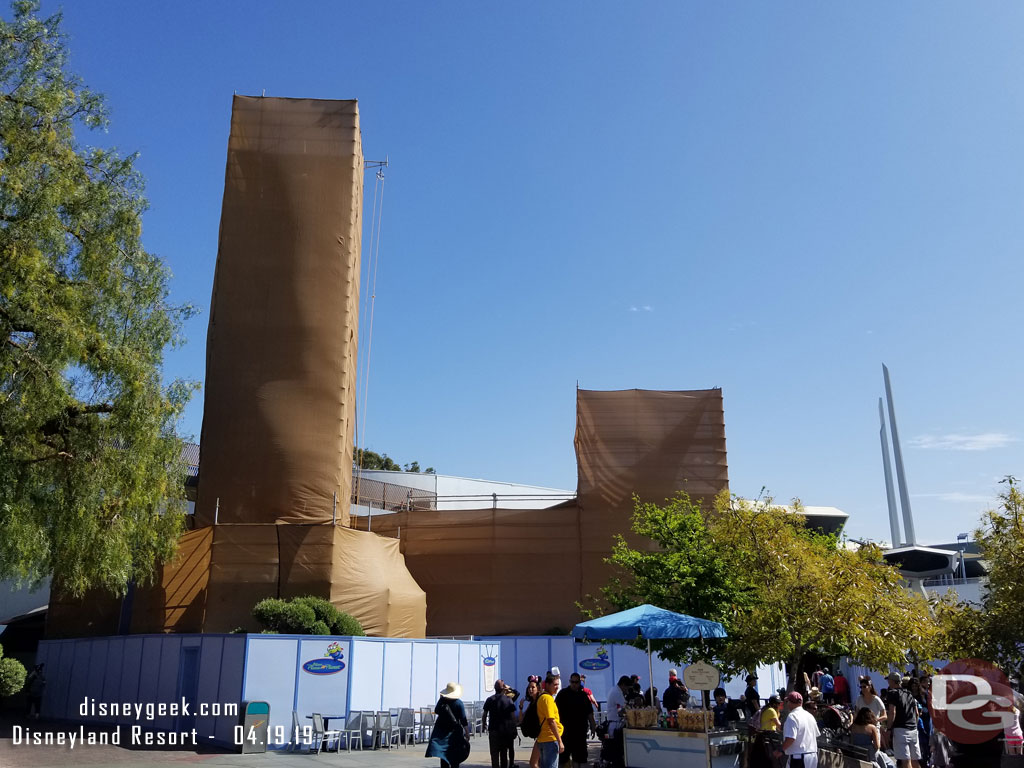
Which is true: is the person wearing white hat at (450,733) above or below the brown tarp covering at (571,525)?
below

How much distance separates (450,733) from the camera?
406 inches

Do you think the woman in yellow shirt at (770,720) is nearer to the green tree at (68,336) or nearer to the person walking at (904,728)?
the person walking at (904,728)

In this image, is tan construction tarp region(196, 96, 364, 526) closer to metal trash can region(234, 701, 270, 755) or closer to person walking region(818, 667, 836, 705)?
metal trash can region(234, 701, 270, 755)

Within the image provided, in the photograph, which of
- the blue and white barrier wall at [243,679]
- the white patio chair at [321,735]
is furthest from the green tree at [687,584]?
the white patio chair at [321,735]

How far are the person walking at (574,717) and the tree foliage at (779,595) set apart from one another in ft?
14.8

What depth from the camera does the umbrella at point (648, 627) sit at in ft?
44.0

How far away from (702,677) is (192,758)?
29.8 feet

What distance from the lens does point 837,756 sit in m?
11.0

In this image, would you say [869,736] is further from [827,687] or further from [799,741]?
[827,687]

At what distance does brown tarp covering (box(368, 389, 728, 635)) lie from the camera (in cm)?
3047

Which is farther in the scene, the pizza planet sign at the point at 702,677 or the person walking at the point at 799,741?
the pizza planet sign at the point at 702,677

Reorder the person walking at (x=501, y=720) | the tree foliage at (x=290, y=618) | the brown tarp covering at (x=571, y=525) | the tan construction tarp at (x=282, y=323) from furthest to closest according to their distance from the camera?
the brown tarp covering at (x=571, y=525), the tan construction tarp at (x=282, y=323), the tree foliage at (x=290, y=618), the person walking at (x=501, y=720)

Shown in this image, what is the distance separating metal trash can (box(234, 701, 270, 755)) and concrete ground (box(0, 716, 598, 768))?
0.30 metres

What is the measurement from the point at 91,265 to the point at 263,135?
15.9 m
